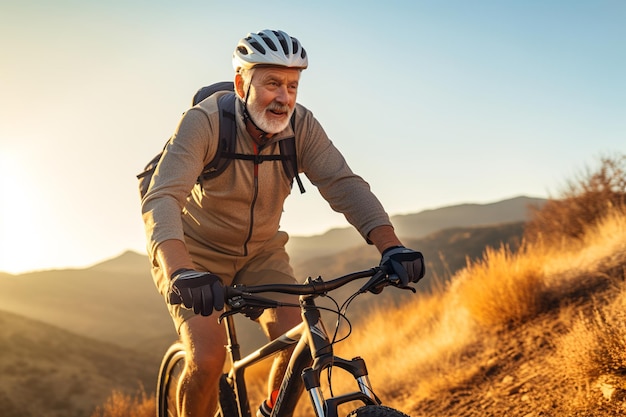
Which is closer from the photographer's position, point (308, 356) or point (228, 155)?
point (308, 356)

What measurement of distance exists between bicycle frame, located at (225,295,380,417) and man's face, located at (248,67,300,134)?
1007 millimetres

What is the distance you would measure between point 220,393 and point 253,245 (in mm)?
832

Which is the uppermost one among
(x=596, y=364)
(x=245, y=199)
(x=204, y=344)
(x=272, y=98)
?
(x=272, y=98)

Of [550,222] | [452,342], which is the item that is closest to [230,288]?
[452,342]

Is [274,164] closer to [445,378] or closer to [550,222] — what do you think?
[445,378]

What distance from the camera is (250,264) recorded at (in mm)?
3721

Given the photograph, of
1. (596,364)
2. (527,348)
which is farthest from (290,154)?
(527,348)

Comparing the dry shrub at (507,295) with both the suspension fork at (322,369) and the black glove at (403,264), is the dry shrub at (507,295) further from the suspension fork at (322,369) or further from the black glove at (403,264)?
the suspension fork at (322,369)

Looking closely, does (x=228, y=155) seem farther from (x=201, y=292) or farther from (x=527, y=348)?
(x=527, y=348)

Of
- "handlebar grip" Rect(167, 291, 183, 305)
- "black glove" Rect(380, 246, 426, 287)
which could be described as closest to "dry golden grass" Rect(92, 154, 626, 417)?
"black glove" Rect(380, 246, 426, 287)

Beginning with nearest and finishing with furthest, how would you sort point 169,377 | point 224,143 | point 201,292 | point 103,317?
point 201,292, point 224,143, point 169,377, point 103,317

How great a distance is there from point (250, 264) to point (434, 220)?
8646cm

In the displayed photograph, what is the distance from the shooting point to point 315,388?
2.26m

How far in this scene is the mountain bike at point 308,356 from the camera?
7.37 feet
